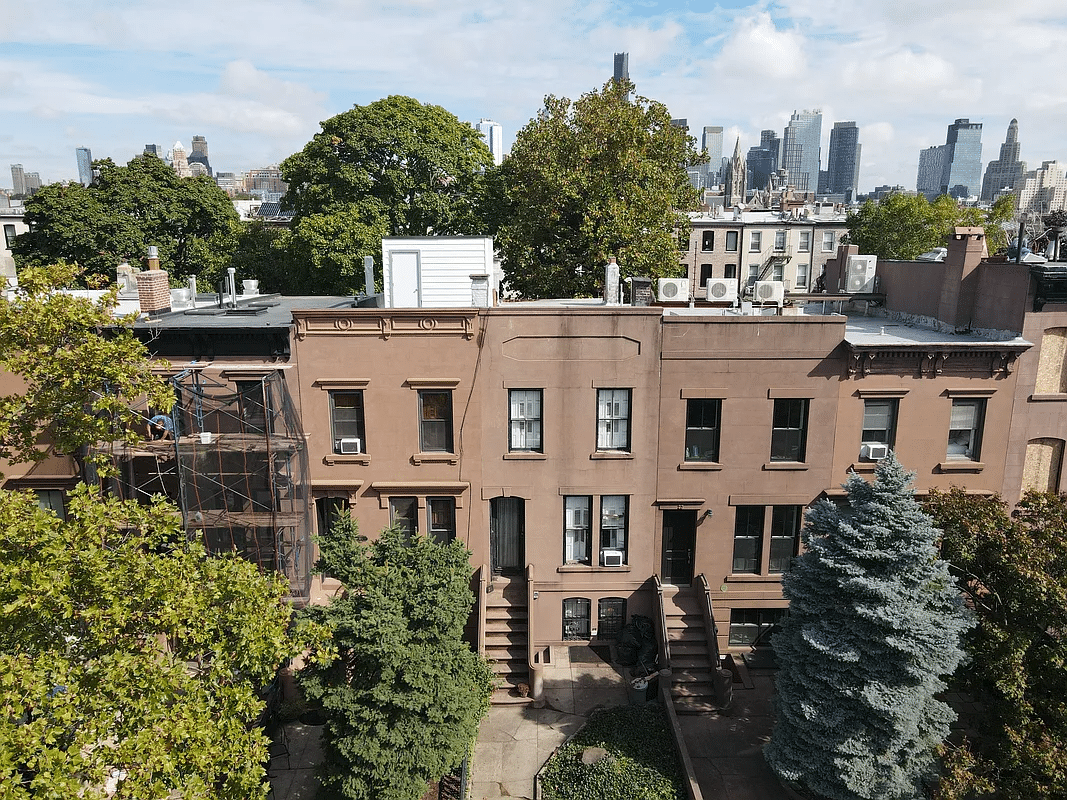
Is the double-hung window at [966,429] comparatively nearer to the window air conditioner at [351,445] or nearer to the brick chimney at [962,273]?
the brick chimney at [962,273]

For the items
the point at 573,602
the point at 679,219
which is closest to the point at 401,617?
the point at 573,602

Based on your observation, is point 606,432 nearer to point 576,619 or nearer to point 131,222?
point 576,619

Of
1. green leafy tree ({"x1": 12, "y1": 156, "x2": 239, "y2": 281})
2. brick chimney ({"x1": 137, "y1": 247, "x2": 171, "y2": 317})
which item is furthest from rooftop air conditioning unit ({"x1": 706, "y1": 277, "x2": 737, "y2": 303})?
green leafy tree ({"x1": 12, "y1": 156, "x2": 239, "y2": 281})

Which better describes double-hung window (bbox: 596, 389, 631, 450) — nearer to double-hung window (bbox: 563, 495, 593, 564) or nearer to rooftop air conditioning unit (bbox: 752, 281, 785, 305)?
double-hung window (bbox: 563, 495, 593, 564)

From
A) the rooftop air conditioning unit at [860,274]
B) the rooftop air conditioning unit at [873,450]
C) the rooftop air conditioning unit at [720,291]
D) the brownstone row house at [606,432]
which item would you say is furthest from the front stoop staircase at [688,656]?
the rooftop air conditioning unit at [860,274]

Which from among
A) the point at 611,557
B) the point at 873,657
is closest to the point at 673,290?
the point at 611,557

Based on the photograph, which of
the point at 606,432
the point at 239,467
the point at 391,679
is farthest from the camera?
the point at 606,432

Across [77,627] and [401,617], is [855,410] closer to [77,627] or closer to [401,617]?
[401,617]
